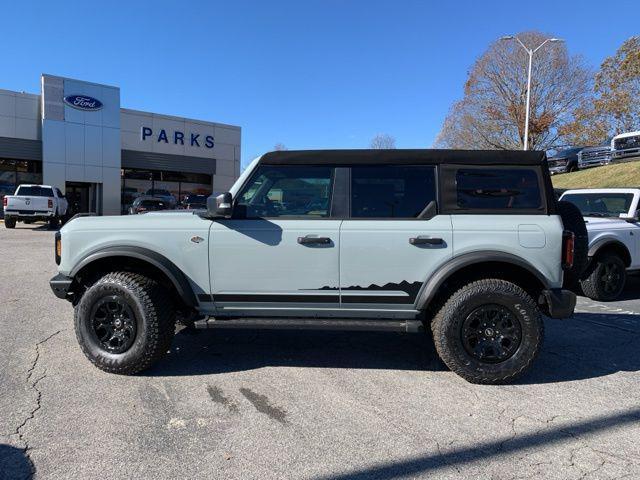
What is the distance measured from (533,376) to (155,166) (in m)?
31.3

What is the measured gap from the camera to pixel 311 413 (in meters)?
3.56

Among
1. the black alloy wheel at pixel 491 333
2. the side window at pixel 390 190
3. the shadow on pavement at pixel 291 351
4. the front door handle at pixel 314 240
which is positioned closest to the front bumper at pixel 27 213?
the shadow on pavement at pixel 291 351

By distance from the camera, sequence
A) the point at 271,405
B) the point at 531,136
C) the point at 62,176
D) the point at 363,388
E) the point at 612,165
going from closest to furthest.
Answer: the point at 271,405
the point at 363,388
the point at 612,165
the point at 62,176
the point at 531,136

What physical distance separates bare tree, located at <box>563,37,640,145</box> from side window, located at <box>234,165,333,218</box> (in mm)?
35803

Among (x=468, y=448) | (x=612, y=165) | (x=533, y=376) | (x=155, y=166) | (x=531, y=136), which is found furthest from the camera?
(x=531, y=136)

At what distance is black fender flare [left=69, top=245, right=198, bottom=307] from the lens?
13.6ft

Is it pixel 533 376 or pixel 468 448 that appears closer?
pixel 468 448

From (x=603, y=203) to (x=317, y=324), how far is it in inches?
278

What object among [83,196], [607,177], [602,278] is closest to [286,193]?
[602,278]

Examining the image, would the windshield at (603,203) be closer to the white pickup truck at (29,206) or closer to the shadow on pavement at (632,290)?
the shadow on pavement at (632,290)

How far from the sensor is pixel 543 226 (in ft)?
13.3

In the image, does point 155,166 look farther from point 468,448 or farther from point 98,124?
point 468,448

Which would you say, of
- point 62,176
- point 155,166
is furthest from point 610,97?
point 62,176

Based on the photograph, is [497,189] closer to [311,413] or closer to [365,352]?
[365,352]
